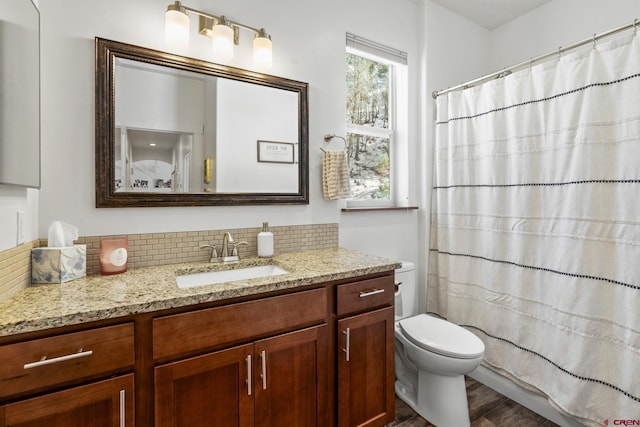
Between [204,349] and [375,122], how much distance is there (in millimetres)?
1888

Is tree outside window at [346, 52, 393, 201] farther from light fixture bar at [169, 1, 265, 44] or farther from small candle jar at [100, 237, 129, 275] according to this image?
small candle jar at [100, 237, 129, 275]

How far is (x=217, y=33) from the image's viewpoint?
4.95 ft

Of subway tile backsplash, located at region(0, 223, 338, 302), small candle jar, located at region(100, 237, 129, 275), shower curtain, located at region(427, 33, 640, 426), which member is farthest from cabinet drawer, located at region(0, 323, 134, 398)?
shower curtain, located at region(427, 33, 640, 426)

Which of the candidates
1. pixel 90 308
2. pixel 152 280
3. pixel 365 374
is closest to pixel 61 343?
pixel 90 308

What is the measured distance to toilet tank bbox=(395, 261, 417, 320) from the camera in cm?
203

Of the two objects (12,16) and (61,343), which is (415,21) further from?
(61,343)

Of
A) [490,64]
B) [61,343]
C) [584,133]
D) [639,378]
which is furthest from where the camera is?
[490,64]

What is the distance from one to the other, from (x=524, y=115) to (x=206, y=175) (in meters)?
1.84

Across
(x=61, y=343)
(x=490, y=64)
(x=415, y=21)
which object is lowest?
(x=61, y=343)

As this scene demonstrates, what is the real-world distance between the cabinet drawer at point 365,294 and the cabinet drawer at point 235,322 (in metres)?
0.10

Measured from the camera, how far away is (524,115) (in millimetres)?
1816

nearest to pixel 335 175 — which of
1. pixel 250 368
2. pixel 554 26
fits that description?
pixel 250 368

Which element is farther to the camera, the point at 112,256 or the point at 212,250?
the point at 212,250

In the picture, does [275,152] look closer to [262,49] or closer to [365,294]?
[262,49]
